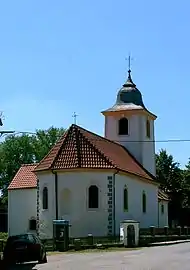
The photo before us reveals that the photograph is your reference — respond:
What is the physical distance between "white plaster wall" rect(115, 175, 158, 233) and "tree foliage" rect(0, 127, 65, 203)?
1262 inches

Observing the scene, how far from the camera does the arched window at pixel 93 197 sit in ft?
151

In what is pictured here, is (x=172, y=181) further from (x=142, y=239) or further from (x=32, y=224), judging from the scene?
(x=142, y=239)

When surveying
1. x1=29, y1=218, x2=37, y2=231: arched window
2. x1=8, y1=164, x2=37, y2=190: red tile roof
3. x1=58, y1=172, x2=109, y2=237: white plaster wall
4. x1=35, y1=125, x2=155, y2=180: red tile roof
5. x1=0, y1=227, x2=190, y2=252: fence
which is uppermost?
x1=35, y1=125, x2=155, y2=180: red tile roof

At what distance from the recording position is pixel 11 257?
27375mm

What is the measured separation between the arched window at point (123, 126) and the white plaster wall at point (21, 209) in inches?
398

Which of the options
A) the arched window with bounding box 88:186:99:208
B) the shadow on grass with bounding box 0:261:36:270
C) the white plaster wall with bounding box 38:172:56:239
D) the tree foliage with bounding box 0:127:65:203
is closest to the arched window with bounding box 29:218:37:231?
the white plaster wall with bounding box 38:172:56:239

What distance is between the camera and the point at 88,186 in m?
46.2

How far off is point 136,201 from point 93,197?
21.1 ft

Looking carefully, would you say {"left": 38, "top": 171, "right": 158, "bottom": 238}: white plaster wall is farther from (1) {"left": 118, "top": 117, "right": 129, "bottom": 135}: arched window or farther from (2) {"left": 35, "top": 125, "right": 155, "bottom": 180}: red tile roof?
(1) {"left": 118, "top": 117, "right": 129, "bottom": 135}: arched window

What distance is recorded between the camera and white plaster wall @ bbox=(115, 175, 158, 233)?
47750 mm

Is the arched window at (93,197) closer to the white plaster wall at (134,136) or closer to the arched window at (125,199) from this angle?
the arched window at (125,199)

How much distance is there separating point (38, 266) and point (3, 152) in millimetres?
61653

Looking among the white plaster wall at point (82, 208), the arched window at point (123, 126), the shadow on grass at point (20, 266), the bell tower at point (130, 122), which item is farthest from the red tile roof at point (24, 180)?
the shadow on grass at point (20, 266)

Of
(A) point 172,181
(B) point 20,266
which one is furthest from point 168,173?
(B) point 20,266
